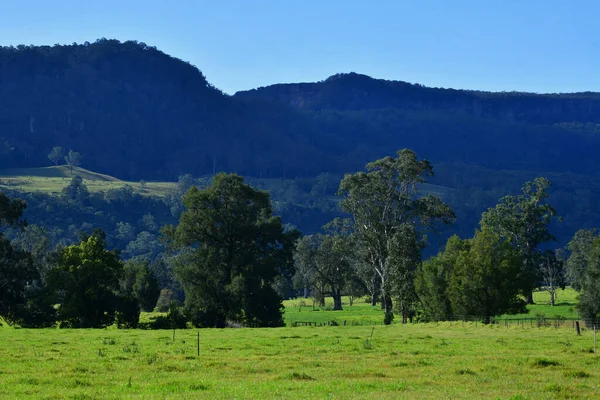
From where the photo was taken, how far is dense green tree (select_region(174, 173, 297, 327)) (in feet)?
296

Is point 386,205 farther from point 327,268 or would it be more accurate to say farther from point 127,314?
point 327,268

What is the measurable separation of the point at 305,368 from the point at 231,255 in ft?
184

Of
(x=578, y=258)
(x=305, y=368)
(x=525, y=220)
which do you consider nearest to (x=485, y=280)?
(x=525, y=220)

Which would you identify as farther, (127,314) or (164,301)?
(164,301)

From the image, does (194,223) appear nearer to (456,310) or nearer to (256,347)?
(456,310)

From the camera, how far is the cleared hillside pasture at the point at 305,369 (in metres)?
30.4

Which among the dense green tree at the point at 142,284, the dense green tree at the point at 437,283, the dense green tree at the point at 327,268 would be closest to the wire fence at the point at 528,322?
the dense green tree at the point at 437,283

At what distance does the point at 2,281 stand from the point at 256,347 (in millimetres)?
48761

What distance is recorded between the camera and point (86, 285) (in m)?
87.1

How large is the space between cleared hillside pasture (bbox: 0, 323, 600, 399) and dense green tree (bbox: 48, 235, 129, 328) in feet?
92.4

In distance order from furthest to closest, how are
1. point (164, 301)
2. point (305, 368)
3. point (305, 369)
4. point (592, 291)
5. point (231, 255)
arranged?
1. point (164, 301)
2. point (231, 255)
3. point (592, 291)
4. point (305, 368)
5. point (305, 369)

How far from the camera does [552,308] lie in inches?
4478

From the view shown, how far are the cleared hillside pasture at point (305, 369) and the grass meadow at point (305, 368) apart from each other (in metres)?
0.04

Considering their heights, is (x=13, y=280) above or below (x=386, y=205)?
below
